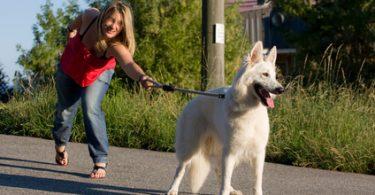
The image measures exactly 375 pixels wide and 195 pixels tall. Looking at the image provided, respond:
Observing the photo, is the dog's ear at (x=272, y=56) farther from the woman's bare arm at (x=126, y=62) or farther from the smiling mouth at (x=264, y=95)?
the woman's bare arm at (x=126, y=62)

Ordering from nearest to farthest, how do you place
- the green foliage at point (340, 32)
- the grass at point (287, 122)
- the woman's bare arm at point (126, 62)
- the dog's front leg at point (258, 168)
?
the dog's front leg at point (258, 168)
the woman's bare arm at point (126, 62)
the grass at point (287, 122)
the green foliage at point (340, 32)

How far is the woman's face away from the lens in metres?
6.59

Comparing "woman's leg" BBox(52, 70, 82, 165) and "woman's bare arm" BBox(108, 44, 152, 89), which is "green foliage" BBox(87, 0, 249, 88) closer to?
"woman's leg" BBox(52, 70, 82, 165)

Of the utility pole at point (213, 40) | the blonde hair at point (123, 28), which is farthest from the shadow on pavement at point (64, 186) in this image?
the utility pole at point (213, 40)

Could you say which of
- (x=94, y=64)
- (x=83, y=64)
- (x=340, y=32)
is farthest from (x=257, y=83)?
(x=340, y=32)

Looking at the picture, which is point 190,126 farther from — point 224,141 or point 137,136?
point 137,136

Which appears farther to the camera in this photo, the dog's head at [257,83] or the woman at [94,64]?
the woman at [94,64]

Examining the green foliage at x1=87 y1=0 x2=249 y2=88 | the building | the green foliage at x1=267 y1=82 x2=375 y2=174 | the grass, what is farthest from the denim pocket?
the building

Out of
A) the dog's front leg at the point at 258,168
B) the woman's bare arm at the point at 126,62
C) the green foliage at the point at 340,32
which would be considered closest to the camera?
the dog's front leg at the point at 258,168

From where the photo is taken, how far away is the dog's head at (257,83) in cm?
550

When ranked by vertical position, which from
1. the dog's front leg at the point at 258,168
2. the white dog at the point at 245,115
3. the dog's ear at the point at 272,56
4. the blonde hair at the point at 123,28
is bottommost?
the dog's front leg at the point at 258,168

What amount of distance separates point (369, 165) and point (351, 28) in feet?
26.9

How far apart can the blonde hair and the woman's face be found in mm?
30

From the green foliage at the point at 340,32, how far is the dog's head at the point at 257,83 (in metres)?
10.0
